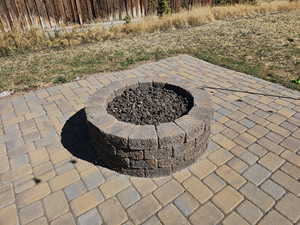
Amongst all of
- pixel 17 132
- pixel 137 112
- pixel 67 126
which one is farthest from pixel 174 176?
pixel 17 132

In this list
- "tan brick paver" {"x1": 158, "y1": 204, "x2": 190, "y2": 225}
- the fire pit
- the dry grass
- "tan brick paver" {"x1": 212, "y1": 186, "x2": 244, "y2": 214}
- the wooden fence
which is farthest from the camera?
the wooden fence

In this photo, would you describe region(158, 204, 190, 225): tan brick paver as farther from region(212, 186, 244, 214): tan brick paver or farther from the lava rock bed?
the lava rock bed

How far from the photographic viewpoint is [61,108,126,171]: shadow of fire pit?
2.89 meters

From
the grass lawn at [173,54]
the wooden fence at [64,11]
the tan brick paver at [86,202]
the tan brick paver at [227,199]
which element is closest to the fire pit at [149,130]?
the tan brick paver at [86,202]

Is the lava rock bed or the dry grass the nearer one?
the lava rock bed

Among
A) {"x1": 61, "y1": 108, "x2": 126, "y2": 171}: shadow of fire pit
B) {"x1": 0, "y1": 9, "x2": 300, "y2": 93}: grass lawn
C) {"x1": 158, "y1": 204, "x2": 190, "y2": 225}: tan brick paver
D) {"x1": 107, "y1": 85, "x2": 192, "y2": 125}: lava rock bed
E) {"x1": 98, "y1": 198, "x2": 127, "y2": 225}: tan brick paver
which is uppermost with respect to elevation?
{"x1": 107, "y1": 85, "x2": 192, "y2": 125}: lava rock bed

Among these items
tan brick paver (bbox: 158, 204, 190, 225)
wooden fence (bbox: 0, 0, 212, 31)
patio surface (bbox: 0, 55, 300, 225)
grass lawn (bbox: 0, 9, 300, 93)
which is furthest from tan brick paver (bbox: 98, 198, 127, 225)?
wooden fence (bbox: 0, 0, 212, 31)

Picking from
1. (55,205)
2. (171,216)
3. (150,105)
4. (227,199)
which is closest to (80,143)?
(55,205)

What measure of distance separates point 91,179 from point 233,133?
2.18 metres

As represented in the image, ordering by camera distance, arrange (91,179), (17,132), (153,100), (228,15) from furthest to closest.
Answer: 1. (228,15)
2. (17,132)
3. (153,100)
4. (91,179)

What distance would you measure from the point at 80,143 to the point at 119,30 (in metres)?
7.17

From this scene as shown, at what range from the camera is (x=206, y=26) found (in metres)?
10.0

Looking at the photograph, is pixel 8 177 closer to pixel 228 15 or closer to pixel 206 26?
pixel 206 26

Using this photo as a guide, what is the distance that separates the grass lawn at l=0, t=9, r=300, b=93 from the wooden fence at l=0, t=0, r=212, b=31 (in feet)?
5.74
